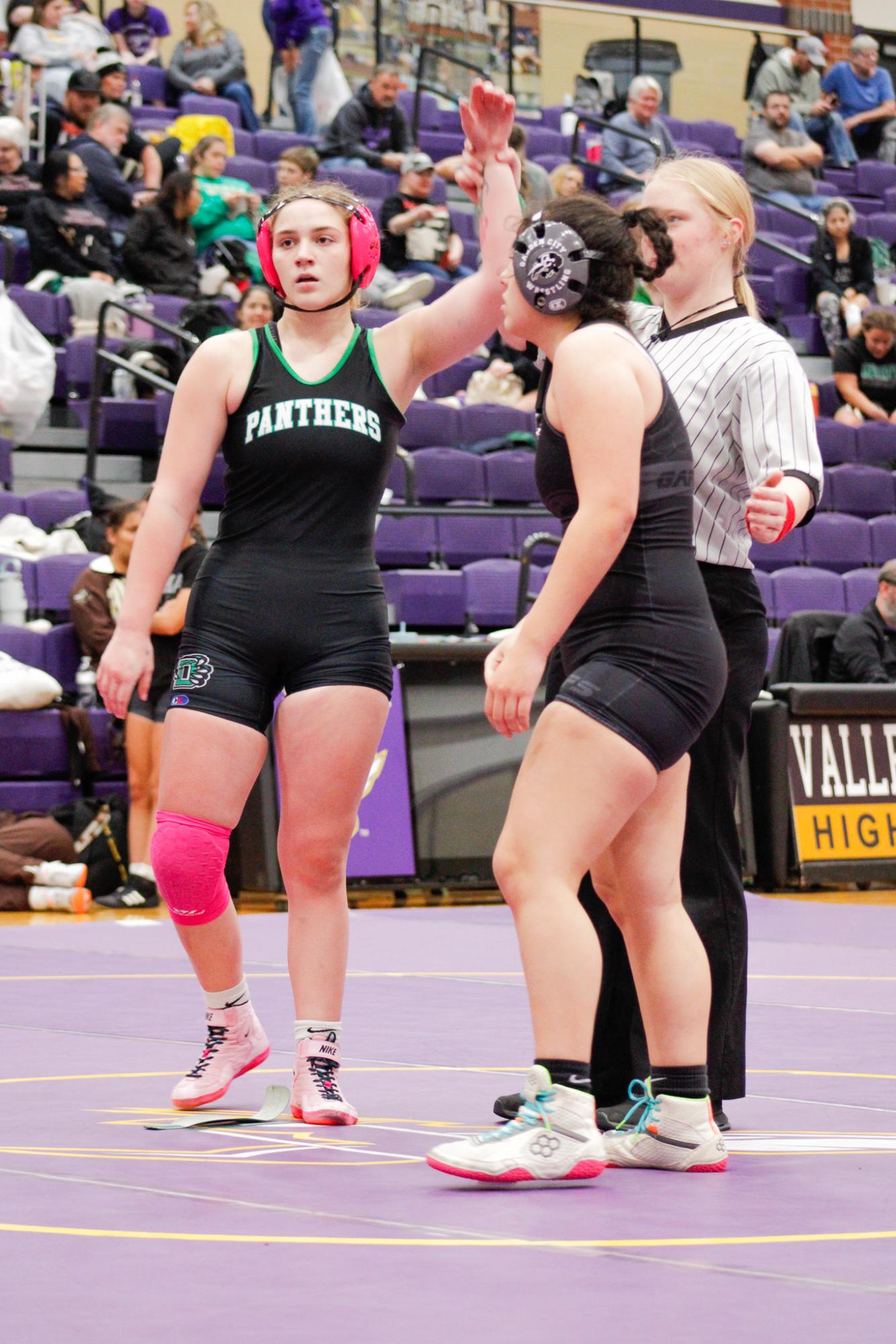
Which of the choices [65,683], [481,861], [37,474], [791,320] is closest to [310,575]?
[481,861]

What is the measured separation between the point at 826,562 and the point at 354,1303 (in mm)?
11132

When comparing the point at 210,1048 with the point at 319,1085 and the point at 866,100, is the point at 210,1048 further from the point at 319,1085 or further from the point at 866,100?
the point at 866,100

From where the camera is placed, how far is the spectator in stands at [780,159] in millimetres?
17641

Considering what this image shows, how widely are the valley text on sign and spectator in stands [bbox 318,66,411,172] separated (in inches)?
282

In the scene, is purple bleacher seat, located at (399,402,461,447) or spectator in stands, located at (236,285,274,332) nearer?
spectator in stands, located at (236,285,274,332)

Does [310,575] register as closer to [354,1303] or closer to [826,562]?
[354,1303]

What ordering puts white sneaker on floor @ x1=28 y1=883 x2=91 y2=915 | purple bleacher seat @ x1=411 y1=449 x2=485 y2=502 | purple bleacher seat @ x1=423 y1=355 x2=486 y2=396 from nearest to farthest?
white sneaker on floor @ x1=28 y1=883 x2=91 y2=915 → purple bleacher seat @ x1=411 y1=449 x2=485 y2=502 → purple bleacher seat @ x1=423 y1=355 x2=486 y2=396

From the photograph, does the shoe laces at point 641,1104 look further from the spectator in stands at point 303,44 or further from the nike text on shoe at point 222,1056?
the spectator in stands at point 303,44

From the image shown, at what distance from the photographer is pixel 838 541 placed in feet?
42.3

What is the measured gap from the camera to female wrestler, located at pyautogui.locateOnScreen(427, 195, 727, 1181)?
3072 mm

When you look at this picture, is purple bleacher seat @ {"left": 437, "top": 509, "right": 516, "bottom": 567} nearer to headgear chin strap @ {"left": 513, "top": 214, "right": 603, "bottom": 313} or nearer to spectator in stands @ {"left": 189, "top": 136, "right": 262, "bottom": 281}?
spectator in stands @ {"left": 189, "top": 136, "right": 262, "bottom": 281}

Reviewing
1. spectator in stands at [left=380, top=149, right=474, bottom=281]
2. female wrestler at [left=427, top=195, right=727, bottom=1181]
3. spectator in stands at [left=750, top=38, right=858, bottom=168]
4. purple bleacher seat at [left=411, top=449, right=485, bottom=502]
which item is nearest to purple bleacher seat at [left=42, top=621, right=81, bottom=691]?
purple bleacher seat at [left=411, top=449, right=485, bottom=502]

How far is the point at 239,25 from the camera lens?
1853 cm

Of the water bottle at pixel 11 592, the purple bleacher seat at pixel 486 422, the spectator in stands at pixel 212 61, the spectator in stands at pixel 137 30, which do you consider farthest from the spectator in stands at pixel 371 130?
the water bottle at pixel 11 592
